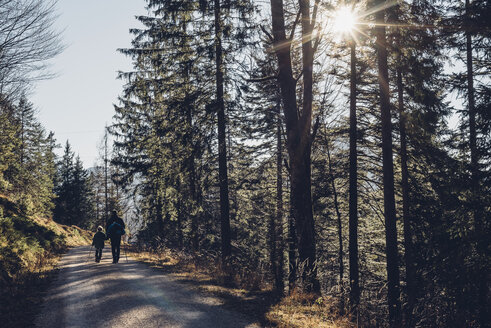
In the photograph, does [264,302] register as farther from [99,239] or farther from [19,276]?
[99,239]

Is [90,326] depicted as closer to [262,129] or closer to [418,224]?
[418,224]

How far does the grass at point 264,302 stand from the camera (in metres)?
6.00

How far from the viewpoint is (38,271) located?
1096 cm

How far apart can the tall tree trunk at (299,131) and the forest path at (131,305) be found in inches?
118

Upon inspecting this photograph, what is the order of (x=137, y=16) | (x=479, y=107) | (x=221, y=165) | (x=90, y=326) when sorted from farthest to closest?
1. (x=137, y=16)
2. (x=221, y=165)
3. (x=479, y=107)
4. (x=90, y=326)

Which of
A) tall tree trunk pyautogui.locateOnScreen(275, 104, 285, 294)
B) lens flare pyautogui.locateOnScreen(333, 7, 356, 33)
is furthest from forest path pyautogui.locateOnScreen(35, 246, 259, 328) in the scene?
tall tree trunk pyautogui.locateOnScreen(275, 104, 285, 294)

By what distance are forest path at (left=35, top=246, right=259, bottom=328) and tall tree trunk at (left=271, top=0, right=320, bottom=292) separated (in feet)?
9.84

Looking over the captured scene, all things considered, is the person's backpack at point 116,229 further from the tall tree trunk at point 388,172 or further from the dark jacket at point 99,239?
the tall tree trunk at point 388,172

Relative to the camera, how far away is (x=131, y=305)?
689cm

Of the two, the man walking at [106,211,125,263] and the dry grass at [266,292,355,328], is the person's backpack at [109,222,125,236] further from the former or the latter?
the dry grass at [266,292,355,328]

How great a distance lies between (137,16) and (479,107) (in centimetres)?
1818

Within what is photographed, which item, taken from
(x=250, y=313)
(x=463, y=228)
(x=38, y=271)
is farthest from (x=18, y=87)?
(x=463, y=228)

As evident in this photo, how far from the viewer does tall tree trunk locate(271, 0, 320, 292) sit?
891cm

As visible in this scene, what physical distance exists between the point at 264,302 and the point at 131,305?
2.81 m
